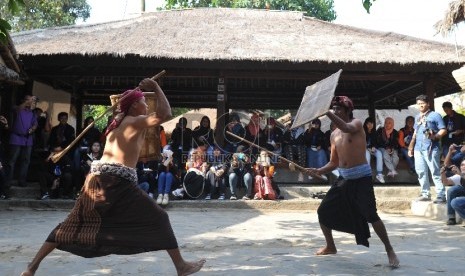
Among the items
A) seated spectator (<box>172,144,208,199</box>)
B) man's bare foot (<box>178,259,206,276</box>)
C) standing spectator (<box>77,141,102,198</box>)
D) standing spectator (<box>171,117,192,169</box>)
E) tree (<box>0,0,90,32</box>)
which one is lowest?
man's bare foot (<box>178,259,206,276</box>)

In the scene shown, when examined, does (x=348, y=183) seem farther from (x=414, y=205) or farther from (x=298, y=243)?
(x=414, y=205)

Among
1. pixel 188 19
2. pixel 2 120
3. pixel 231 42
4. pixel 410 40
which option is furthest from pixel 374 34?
pixel 2 120

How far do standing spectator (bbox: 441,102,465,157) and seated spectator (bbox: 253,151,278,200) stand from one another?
→ 12.2 feet

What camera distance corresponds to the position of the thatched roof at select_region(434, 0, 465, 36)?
10534mm

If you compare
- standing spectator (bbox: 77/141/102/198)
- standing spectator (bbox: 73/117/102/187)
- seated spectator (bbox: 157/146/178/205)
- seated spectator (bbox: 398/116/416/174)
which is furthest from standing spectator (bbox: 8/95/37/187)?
seated spectator (bbox: 398/116/416/174)

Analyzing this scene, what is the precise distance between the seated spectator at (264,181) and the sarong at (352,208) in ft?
14.5

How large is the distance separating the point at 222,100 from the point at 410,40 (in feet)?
15.9

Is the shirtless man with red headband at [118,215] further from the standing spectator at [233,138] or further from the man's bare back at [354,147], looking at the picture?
the standing spectator at [233,138]

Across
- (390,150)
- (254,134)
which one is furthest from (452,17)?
(254,134)

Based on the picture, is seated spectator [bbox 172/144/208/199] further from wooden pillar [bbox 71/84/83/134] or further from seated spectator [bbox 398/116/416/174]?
wooden pillar [bbox 71/84/83/134]

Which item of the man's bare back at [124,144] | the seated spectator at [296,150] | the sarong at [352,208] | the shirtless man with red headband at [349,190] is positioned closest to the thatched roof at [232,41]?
the seated spectator at [296,150]

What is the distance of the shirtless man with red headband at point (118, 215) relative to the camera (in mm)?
3717

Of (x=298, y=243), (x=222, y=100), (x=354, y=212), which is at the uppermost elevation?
(x=222, y=100)

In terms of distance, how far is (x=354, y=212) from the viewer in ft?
15.6
